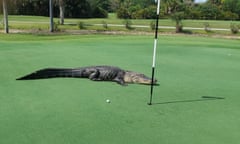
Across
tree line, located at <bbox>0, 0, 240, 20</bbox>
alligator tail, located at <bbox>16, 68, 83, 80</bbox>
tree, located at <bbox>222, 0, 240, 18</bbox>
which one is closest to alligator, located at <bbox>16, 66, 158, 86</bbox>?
alligator tail, located at <bbox>16, 68, 83, 80</bbox>

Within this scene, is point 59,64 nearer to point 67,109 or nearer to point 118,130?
point 67,109

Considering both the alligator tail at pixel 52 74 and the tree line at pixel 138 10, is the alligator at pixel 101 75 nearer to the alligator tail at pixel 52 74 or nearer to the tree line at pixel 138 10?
the alligator tail at pixel 52 74

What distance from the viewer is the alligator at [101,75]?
19.2 ft

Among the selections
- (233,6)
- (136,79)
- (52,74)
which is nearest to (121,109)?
(136,79)

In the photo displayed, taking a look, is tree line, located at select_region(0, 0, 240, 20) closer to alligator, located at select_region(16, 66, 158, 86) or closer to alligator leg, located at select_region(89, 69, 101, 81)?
alligator, located at select_region(16, 66, 158, 86)

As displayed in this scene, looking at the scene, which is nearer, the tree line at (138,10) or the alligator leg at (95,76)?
the alligator leg at (95,76)

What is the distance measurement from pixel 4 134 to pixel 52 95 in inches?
62.4

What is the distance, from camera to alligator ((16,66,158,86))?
19.2 ft

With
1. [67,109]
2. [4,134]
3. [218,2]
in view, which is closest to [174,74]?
[67,109]

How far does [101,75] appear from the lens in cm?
602

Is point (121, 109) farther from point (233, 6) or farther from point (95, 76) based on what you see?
point (233, 6)

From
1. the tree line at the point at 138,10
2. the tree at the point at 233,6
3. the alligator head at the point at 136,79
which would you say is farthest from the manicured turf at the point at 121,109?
the tree at the point at 233,6

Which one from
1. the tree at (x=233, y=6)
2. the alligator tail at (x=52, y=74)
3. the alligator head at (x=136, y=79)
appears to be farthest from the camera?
the tree at (x=233, y=6)

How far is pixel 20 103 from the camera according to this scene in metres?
4.62
